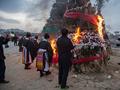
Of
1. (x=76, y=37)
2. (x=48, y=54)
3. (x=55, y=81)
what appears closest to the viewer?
(x=55, y=81)

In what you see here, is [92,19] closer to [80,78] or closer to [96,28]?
[96,28]

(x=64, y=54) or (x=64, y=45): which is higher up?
(x=64, y=45)

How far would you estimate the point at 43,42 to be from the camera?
39.0 ft

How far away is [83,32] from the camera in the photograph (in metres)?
14.4

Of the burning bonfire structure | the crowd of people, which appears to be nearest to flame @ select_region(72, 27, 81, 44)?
the burning bonfire structure

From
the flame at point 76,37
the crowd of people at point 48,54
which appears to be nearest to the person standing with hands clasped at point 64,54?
the crowd of people at point 48,54

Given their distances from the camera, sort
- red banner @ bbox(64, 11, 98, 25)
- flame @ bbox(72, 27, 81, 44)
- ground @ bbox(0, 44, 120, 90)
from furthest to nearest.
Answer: red banner @ bbox(64, 11, 98, 25), flame @ bbox(72, 27, 81, 44), ground @ bbox(0, 44, 120, 90)

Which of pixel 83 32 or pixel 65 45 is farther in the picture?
pixel 83 32

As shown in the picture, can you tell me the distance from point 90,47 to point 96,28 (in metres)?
2.15

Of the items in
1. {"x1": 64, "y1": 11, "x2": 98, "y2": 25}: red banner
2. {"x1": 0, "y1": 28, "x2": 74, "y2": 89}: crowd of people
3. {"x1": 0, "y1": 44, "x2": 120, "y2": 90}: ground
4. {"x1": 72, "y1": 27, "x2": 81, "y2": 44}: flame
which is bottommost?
{"x1": 0, "y1": 44, "x2": 120, "y2": 90}: ground

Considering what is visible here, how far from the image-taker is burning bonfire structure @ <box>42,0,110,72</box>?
12867 mm

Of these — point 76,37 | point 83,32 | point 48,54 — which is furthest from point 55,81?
point 83,32

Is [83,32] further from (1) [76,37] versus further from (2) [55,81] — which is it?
(2) [55,81]

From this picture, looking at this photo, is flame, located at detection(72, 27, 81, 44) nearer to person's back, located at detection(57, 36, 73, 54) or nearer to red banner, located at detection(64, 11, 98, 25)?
red banner, located at detection(64, 11, 98, 25)
